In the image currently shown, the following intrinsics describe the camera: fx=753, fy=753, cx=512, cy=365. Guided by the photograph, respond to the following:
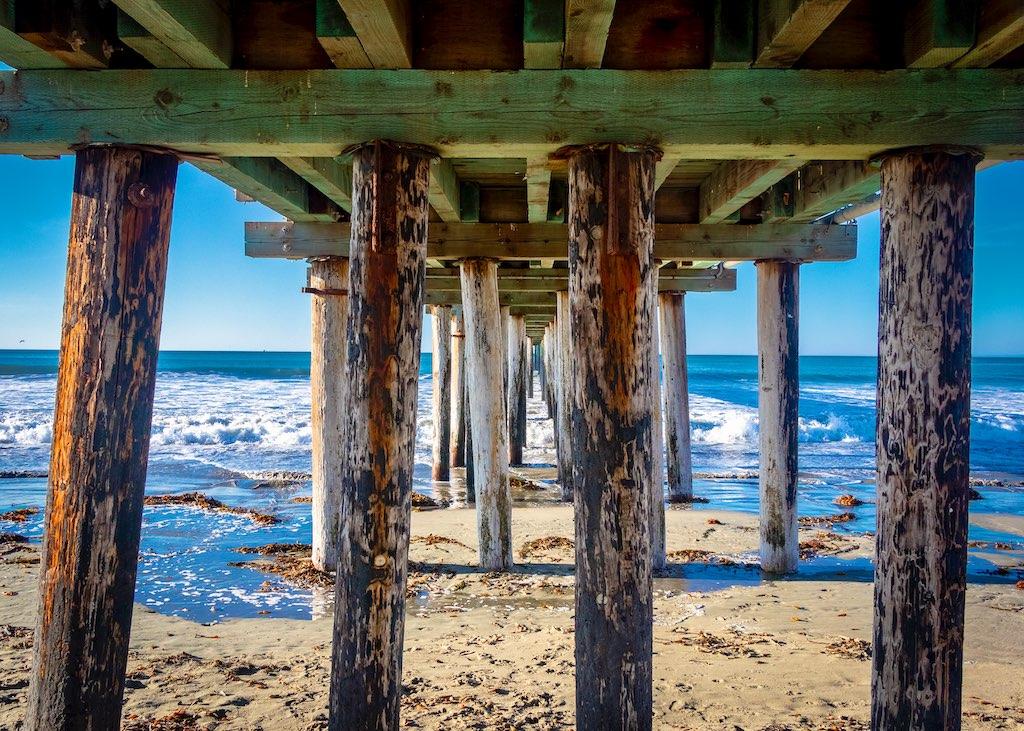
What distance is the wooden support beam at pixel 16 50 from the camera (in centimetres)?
285

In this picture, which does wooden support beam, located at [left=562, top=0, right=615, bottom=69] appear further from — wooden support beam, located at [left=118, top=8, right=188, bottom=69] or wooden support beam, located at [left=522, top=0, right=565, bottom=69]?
wooden support beam, located at [left=118, top=8, right=188, bottom=69]

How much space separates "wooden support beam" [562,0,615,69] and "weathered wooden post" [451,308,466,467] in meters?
9.77

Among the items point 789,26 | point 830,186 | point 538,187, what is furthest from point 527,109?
point 830,186

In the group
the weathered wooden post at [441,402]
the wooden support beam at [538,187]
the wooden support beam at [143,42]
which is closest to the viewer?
the wooden support beam at [143,42]

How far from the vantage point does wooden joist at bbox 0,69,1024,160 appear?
3109 mm

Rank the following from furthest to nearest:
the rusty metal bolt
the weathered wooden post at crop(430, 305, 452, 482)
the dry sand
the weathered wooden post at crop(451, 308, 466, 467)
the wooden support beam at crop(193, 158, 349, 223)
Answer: the weathered wooden post at crop(430, 305, 452, 482)
the weathered wooden post at crop(451, 308, 466, 467)
the wooden support beam at crop(193, 158, 349, 223)
the dry sand
the rusty metal bolt

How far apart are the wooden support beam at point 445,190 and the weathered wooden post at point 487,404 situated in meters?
0.84

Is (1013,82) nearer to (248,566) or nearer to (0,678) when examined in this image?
(0,678)

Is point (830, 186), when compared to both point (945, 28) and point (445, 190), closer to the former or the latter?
point (945, 28)

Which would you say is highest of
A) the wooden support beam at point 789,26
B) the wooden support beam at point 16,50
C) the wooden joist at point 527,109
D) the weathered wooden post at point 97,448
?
the wooden support beam at point 789,26

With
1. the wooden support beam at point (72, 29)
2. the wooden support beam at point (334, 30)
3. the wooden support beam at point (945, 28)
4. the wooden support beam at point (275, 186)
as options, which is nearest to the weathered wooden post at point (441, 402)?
the wooden support beam at point (275, 186)

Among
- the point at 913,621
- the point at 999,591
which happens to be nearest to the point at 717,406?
the point at 999,591

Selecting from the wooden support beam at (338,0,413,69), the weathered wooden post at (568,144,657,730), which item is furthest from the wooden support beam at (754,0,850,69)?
the wooden support beam at (338,0,413,69)

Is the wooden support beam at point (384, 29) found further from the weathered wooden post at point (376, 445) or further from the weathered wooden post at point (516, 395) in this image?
the weathered wooden post at point (516, 395)
